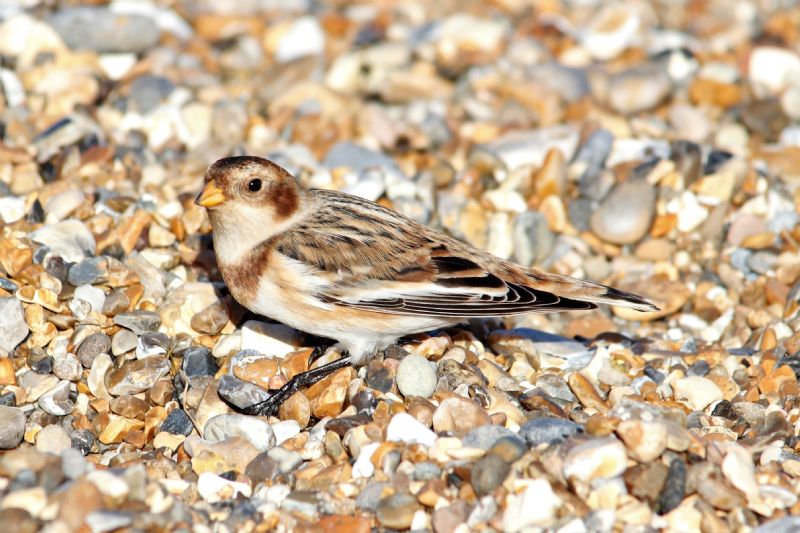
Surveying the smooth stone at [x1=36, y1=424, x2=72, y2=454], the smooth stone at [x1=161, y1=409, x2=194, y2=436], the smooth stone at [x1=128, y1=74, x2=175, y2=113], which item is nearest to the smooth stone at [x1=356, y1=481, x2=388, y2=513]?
the smooth stone at [x1=161, y1=409, x2=194, y2=436]

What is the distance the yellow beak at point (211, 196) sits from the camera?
4.93m

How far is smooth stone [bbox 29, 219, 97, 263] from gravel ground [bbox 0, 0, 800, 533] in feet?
0.05

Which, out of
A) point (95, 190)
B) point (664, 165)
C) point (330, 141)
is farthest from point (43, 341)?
point (664, 165)

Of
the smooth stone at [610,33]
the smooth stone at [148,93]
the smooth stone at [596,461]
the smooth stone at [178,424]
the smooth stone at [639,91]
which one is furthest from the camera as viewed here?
the smooth stone at [610,33]

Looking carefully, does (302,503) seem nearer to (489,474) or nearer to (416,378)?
(489,474)

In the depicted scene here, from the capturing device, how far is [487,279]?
5039 mm

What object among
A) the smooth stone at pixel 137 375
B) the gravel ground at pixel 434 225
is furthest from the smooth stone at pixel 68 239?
the smooth stone at pixel 137 375

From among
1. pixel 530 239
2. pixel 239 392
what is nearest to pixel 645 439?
pixel 239 392

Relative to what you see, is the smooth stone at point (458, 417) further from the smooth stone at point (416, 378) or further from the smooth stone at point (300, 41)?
the smooth stone at point (300, 41)

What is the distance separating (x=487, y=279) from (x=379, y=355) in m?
0.67

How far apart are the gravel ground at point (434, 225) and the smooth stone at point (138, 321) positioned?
0.6 inches

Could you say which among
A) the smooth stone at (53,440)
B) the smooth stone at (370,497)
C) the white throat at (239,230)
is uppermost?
the white throat at (239,230)

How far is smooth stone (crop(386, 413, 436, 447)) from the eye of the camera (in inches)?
169

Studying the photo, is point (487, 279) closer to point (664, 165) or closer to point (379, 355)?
point (379, 355)
